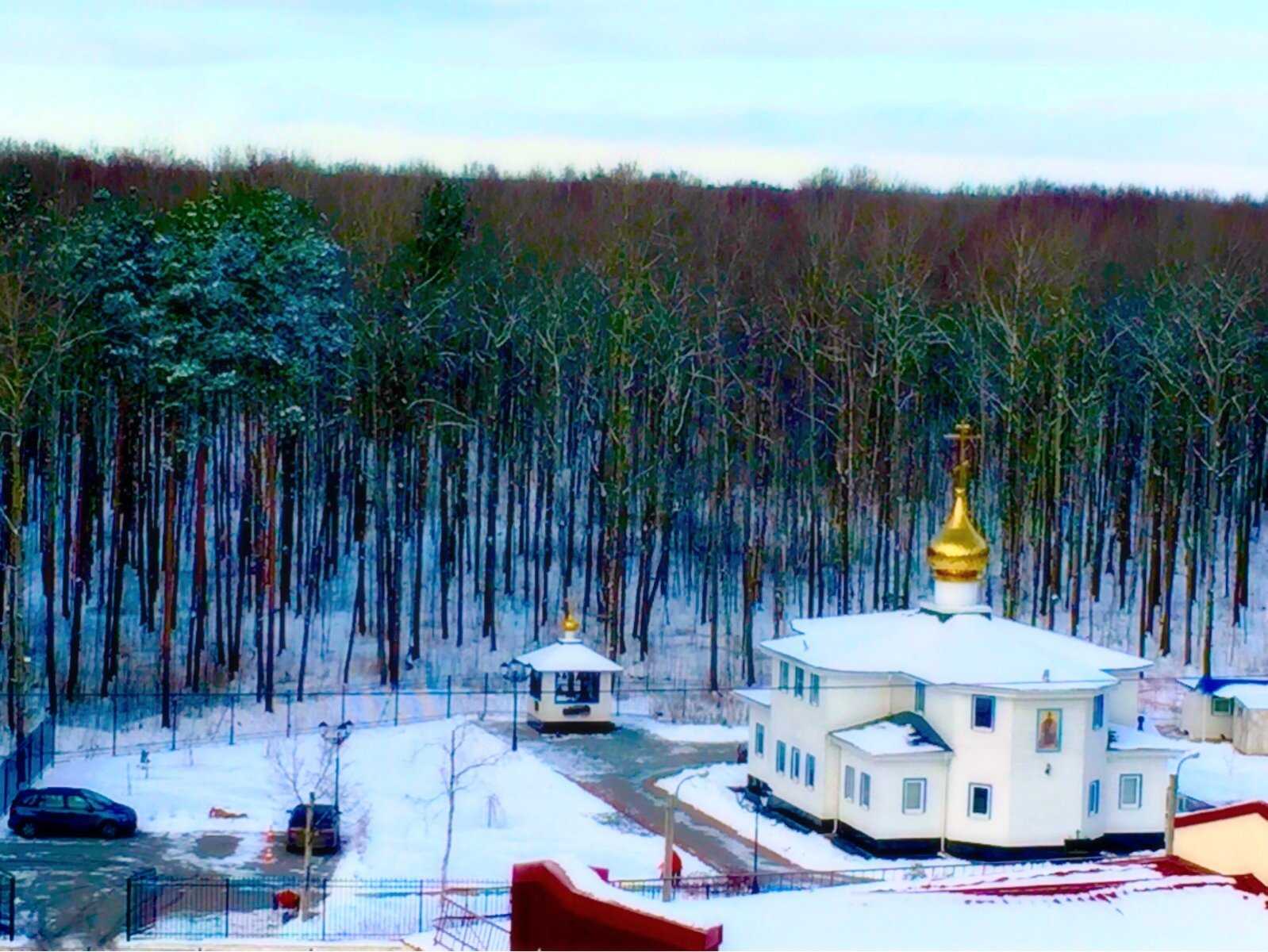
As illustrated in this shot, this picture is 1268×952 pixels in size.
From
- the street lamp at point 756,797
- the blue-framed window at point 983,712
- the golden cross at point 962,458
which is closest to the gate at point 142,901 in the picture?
the street lamp at point 756,797

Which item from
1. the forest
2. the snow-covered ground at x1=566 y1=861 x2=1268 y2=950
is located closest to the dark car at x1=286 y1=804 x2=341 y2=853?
the forest

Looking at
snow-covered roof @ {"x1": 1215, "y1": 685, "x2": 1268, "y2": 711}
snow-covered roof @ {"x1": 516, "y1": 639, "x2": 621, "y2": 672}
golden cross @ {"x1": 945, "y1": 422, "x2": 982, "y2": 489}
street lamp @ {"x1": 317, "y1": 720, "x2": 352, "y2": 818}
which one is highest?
golden cross @ {"x1": 945, "y1": 422, "x2": 982, "y2": 489}

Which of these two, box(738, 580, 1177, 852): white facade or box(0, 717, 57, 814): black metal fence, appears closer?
box(738, 580, 1177, 852): white facade

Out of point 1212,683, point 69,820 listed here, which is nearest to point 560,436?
point 1212,683

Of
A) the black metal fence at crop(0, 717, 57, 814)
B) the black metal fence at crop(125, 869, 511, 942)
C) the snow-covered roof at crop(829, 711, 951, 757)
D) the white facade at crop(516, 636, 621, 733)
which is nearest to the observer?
the black metal fence at crop(125, 869, 511, 942)

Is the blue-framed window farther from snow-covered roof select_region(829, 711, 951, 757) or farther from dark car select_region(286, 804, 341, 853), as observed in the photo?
dark car select_region(286, 804, 341, 853)

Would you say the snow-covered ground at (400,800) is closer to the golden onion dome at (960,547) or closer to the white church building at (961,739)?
the white church building at (961,739)

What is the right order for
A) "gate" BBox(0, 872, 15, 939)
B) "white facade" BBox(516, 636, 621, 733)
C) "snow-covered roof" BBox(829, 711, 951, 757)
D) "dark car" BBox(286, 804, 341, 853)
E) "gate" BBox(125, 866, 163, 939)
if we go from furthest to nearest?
"white facade" BBox(516, 636, 621, 733)
"snow-covered roof" BBox(829, 711, 951, 757)
"dark car" BBox(286, 804, 341, 853)
"gate" BBox(0, 872, 15, 939)
"gate" BBox(125, 866, 163, 939)
